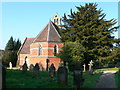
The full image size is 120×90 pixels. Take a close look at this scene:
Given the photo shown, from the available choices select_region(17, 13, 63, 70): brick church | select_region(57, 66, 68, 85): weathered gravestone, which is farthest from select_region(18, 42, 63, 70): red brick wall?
select_region(57, 66, 68, 85): weathered gravestone

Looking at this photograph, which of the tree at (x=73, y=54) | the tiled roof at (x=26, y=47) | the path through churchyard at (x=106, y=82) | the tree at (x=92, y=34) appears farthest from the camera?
the tiled roof at (x=26, y=47)

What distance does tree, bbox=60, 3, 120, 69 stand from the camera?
93.8 ft

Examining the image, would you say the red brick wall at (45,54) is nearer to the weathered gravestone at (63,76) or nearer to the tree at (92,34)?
the tree at (92,34)

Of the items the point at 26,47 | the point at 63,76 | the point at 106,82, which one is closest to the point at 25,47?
the point at 26,47

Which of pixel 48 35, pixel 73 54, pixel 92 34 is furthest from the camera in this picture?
pixel 48 35

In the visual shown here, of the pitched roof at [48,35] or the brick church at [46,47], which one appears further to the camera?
the pitched roof at [48,35]

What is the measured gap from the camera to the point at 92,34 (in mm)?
29516

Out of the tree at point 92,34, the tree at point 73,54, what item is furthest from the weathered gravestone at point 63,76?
the tree at point 92,34

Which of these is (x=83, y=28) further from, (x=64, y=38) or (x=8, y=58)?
(x=8, y=58)

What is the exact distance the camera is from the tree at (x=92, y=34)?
28594mm

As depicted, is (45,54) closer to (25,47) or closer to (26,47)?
(26,47)

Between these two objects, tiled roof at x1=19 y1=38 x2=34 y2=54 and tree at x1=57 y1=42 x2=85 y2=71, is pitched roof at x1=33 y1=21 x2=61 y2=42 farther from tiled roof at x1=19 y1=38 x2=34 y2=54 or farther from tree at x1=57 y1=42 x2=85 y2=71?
tiled roof at x1=19 y1=38 x2=34 y2=54

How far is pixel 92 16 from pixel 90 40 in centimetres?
552

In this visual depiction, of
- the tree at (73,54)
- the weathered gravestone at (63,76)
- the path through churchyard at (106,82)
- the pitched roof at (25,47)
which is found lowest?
the path through churchyard at (106,82)
